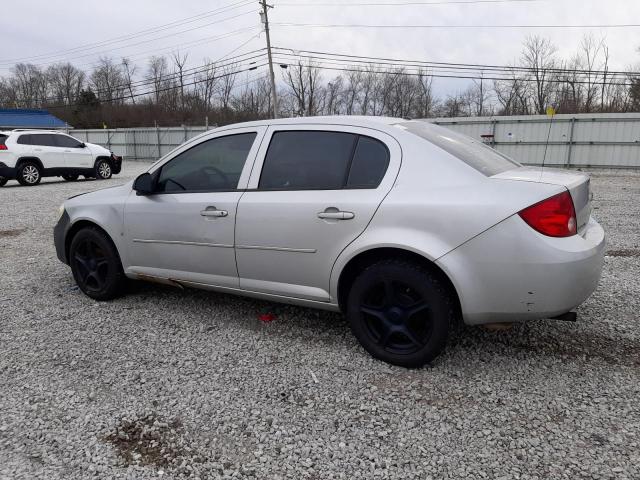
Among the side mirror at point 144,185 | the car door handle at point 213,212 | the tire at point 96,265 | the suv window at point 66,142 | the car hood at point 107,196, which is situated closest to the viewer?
the car door handle at point 213,212

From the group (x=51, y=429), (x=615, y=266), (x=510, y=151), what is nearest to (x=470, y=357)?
(x=51, y=429)

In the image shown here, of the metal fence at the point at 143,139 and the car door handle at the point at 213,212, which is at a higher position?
the metal fence at the point at 143,139

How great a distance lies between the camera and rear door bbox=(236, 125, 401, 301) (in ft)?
9.77

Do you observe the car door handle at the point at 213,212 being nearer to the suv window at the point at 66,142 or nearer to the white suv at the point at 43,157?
the white suv at the point at 43,157

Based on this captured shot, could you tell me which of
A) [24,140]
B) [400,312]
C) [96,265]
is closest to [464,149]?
[400,312]

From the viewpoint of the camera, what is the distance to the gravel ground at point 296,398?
2.19 m

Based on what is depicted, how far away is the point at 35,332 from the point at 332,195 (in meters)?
2.62

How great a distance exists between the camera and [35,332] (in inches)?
147

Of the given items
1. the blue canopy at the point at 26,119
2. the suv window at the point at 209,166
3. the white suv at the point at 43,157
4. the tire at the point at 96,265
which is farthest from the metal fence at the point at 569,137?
the blue canopy at the point at 26,119

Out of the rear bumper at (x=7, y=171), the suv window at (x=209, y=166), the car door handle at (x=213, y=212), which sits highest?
the suv window at (x=209, y=166)

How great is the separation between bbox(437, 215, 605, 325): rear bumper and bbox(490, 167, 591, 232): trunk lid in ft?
0.63

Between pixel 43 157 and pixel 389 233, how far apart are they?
53.8 ft

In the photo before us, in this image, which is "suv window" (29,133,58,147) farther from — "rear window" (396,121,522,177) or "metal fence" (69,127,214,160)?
"rear window" (396,121,522,177)

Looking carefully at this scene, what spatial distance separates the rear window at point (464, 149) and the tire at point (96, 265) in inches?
110
